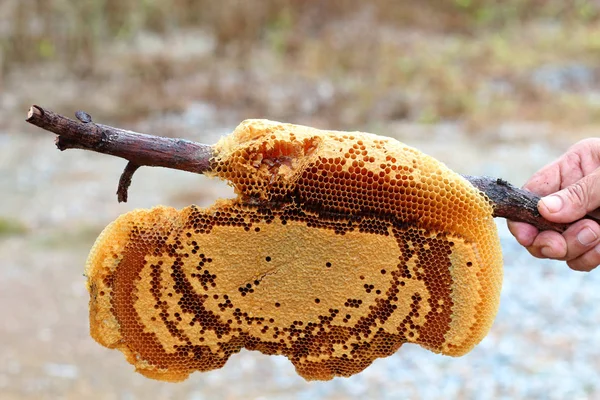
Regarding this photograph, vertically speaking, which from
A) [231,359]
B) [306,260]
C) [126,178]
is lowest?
[306,260]

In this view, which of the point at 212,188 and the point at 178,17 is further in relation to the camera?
the point at 178,17

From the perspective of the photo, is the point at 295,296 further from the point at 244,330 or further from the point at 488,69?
the point at 488,69

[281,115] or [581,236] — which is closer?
[581,236]

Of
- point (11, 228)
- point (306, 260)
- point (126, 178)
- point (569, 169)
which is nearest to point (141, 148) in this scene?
point (126, 178)

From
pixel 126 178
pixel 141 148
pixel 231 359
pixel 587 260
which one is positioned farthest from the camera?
pixel 231 359

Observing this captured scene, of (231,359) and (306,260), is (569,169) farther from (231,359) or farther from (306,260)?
(231,359)

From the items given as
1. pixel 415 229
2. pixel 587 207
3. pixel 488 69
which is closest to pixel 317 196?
pixel 415 229
